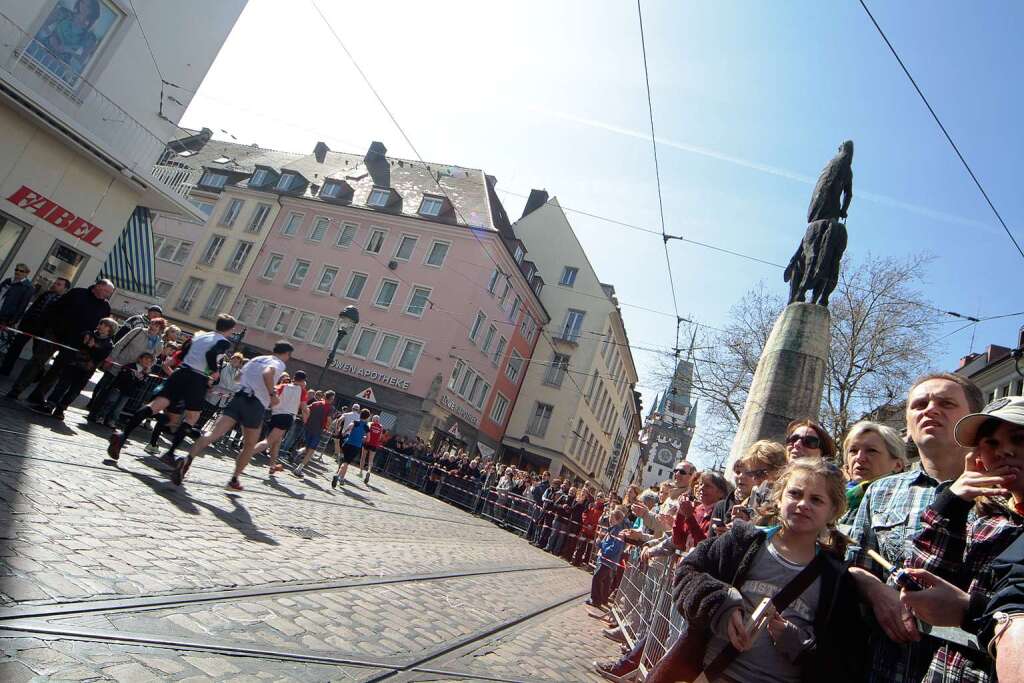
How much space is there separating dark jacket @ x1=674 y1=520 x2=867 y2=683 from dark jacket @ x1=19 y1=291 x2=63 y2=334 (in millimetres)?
9031

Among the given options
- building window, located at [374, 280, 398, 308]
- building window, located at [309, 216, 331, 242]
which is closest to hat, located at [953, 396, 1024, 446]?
building window, located at [374, 280, 398, 308]

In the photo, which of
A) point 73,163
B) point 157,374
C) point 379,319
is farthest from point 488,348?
point 157,374

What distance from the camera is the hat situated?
2080mm

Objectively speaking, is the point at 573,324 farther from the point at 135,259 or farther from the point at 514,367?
the point at 135,259

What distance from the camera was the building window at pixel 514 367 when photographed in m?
41.5

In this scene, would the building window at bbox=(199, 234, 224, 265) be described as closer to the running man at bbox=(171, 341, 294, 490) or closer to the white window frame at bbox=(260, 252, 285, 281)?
the white window frame at bbox=(260, 252, 285, 281)

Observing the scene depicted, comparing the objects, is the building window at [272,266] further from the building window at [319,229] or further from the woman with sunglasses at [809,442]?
the woman with sunglasses at [809,442]

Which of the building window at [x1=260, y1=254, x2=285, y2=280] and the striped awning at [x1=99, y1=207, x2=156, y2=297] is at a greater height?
the building window at [x1=260, y1=254, x2=285, y2=280]

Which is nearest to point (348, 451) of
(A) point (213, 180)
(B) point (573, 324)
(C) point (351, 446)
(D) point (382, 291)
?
(C) point (351, 446)

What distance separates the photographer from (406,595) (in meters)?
5.52

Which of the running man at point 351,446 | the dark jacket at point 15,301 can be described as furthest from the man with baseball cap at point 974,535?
the dark jacket at point 15,301

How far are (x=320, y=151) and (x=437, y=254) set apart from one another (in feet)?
52.0

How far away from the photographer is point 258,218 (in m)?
40.2

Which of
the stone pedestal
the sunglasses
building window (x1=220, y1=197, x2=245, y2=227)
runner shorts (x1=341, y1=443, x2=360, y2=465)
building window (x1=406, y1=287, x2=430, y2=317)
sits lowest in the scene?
runner shorts (x1=341, y1=443, x2=360, y2=465)
